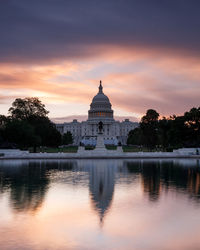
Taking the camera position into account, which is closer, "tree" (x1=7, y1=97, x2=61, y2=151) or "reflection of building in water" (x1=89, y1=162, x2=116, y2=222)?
"reflection of building in water" (x1=89, y1=162, x2=116, y2=222)

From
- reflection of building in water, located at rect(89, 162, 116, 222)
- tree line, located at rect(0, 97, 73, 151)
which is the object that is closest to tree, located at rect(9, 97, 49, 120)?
tree line, located at rect(0, 97, 73, 151)

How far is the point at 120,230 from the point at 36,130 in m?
74.3

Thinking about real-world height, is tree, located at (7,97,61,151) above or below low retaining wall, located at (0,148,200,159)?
above

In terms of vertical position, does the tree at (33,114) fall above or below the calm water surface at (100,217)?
above

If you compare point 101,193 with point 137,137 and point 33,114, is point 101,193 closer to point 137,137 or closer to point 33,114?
point 33,114

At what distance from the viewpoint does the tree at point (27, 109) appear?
86.1 m

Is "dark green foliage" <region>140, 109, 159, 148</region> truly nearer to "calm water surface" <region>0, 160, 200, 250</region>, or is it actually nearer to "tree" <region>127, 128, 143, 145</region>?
"tree" <region>127, 128, 143, 145</region>

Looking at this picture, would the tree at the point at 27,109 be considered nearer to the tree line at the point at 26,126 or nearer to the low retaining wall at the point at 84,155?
the tree line at the point at 26,126

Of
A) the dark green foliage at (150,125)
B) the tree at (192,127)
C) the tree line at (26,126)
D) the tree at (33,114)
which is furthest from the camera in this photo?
the dark green foliage at (150,125)

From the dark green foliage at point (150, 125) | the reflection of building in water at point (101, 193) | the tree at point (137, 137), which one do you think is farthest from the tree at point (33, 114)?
the reflection of building in water at point (101, 193)

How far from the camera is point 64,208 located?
15.9m

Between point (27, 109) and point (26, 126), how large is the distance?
1403cm

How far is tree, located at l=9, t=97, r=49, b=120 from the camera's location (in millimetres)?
86062

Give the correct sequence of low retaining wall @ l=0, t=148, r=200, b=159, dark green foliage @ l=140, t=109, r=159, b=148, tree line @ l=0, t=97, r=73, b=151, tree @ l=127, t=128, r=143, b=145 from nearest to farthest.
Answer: low retaining wall @ l=0, t=148, r=200, b=159 < tree line @ l=0, t=97, r=73, b=151 < dark green foliage @ l=140, t=109, r=159, b=148 < tree @ l=127, t=128, r=143, b=145
